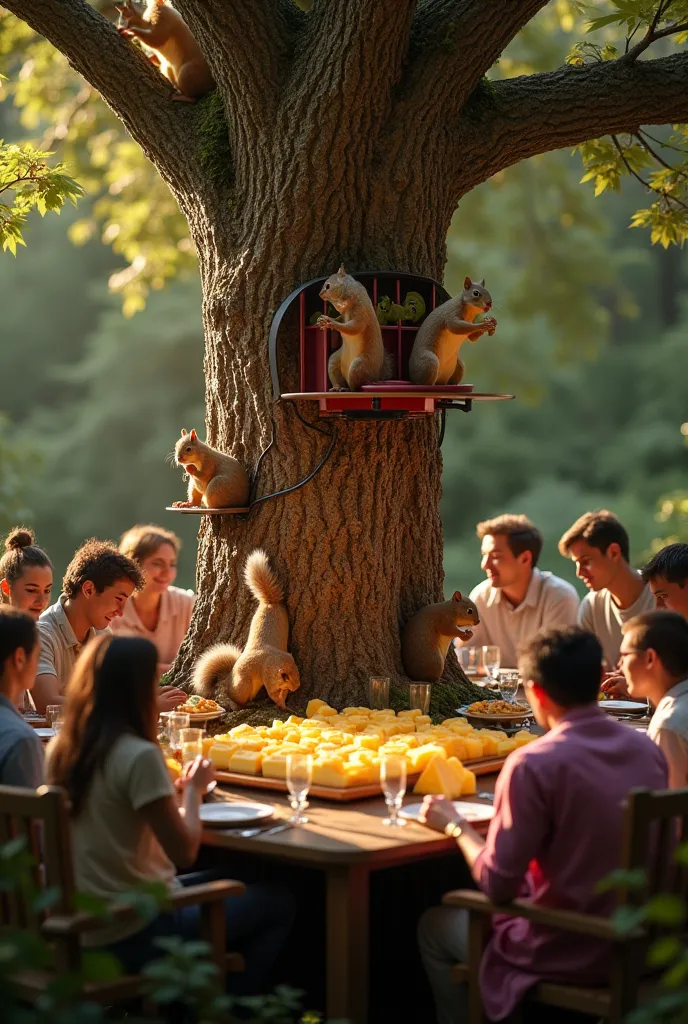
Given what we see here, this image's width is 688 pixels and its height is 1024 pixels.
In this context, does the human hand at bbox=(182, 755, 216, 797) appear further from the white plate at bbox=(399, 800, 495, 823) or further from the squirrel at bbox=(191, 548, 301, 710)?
the squirrel at bbox=(191, 548, 301, 710)

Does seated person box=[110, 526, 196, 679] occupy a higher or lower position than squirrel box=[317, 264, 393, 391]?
lower

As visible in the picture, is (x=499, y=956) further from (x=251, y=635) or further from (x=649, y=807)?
(x=251, y=635)

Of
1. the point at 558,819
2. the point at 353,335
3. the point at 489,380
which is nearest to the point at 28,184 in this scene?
the point at 353,335

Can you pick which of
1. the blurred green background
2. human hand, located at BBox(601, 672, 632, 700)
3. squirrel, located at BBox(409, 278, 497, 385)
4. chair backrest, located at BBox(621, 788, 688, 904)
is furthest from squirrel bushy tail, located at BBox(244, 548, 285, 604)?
the blurred green background

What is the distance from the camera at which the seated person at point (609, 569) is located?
19.9ft

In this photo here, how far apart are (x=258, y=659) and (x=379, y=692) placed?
0.48m

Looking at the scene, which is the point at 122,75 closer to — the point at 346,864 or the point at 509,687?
the point at 509,687

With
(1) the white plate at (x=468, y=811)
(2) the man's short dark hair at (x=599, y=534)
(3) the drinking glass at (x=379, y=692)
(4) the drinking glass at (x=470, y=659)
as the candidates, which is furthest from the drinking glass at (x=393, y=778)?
(2) the man's short dark hair at (x=599, y=534)

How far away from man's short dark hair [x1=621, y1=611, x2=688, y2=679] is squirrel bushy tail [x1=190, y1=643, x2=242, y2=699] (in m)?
1.83

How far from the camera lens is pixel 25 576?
5258mm

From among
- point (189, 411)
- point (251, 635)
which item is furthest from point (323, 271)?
point (189, 411)

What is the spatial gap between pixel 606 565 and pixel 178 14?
310 centimetres

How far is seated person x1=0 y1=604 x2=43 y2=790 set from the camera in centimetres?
332

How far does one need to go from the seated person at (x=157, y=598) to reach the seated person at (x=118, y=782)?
3.11 meters
